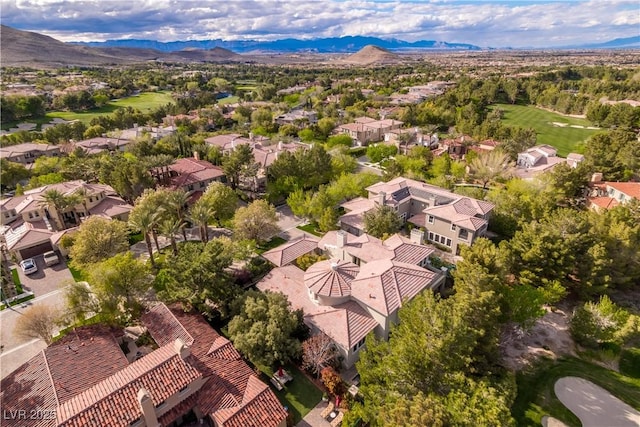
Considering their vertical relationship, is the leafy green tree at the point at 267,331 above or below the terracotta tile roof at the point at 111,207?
above

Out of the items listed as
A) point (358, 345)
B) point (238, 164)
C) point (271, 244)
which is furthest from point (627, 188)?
point (238, 164)

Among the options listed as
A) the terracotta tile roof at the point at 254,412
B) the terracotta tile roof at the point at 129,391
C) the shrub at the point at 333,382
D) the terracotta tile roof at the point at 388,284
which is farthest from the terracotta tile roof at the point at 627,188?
the terracotta tile roof at the point at 129,391

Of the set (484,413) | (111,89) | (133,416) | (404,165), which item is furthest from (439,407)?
(111,89)

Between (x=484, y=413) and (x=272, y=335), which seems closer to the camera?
(x=484, y=413)

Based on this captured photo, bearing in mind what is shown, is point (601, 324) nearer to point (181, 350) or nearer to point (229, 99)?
point (181, 350)

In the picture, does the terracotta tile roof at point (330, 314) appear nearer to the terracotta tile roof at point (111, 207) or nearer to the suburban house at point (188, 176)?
the terracotta tile roof at point (111, 207)

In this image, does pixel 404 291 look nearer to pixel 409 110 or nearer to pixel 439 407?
pixel 439 407
